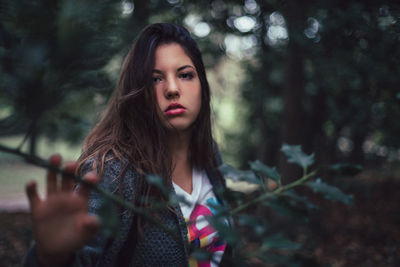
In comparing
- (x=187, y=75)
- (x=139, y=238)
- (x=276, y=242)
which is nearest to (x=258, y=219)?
(x=276, y=242)

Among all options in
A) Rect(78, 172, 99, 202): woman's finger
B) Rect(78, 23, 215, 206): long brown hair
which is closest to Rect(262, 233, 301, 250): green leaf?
Rect(78, 172, 99, 202): woman's finger

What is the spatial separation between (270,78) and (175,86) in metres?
6.49

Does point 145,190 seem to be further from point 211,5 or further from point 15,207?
point 15,207

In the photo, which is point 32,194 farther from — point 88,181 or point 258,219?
point 258,219

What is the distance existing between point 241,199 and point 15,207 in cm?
863

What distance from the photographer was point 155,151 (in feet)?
4.87

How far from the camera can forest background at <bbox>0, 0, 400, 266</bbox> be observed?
1.50 feet

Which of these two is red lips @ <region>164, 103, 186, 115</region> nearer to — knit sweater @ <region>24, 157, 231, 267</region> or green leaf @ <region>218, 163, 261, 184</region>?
knit sweater @ <region>24, 157, 231, 267</region>

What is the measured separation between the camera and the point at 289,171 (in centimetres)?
497

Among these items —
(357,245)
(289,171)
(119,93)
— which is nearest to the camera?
(119,93)

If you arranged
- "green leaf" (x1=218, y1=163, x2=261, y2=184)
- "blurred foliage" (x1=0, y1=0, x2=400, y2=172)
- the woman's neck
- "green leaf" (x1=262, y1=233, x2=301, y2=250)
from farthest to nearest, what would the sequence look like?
1. the woman's neck
2. "green leaf" (x1=218, y1=163, x2=261, y2=184)
3. "green leaf" (x1=262, y1=233, x2=301, y2=250)
4. "blurred foliage" (x1=0, y1=0, x2=400, y2=172)

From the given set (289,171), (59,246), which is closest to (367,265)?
(289,171)

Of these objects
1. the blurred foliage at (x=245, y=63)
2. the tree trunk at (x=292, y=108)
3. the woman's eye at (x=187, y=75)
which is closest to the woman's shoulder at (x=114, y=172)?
the blurred foliage at (x=245, y=63)

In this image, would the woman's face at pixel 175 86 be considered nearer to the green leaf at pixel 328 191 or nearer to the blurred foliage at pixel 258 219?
the blurred foliage at pixel 258 219
